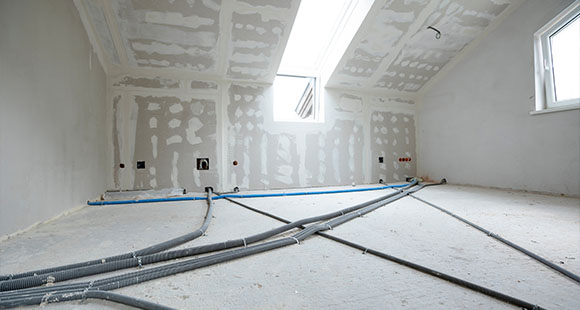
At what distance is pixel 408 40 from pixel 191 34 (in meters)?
2.98

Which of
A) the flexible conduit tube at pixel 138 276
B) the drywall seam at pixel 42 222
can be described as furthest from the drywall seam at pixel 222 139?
the flexible conduit tube at pixel 138 276

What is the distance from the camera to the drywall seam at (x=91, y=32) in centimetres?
241

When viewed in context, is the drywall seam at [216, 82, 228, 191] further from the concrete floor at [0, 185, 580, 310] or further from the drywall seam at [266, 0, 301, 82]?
the concrete floor at [0, 185, 580, 310]

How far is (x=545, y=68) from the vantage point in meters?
3.03

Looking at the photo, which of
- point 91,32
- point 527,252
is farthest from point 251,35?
point 527,252

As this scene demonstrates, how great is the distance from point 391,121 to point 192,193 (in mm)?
3644

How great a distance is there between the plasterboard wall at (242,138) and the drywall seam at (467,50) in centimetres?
41

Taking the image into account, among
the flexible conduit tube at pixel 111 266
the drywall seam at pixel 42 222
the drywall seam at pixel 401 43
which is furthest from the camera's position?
the drywall seam at pixel 401 43

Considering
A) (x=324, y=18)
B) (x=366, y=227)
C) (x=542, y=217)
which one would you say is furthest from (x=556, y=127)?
(x=324, y=18)

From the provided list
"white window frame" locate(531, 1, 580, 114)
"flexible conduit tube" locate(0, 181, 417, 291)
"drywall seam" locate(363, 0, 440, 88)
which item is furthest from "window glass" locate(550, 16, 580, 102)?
"flexible conduit tube" locate(0, 181, 417, 291)

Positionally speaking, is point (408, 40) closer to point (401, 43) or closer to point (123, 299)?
point (401, 43)

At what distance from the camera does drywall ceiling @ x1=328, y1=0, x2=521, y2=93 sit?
3115 mm

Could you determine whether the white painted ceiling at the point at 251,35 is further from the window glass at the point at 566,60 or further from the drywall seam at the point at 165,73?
the window glass at the point at 566,60

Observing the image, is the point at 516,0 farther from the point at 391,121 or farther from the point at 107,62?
the point at 107,62
